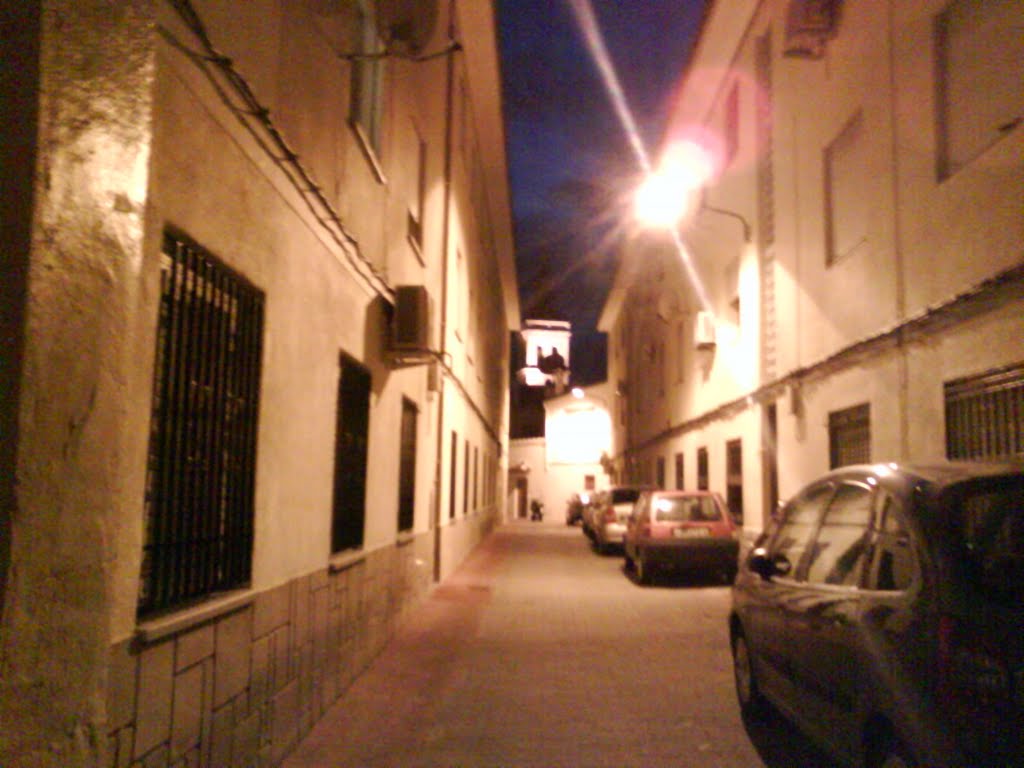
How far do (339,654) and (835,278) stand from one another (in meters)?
7.42

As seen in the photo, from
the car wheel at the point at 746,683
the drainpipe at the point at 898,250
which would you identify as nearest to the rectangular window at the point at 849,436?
the drainpipe at the point at 898,250

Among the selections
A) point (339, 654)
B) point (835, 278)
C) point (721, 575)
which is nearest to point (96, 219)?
point (339, 654)

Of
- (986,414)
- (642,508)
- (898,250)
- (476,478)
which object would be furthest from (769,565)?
(476,478)

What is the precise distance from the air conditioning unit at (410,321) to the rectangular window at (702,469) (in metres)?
12.0

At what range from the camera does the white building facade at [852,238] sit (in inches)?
285

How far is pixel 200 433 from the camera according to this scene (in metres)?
4.22

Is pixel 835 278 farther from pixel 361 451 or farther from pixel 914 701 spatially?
pixel 914 701

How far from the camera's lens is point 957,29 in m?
7.84

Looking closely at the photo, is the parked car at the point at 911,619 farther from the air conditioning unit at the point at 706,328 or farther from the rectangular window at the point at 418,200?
the air conditioning unit at the point at 706,328

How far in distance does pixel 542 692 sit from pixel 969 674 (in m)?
4.67

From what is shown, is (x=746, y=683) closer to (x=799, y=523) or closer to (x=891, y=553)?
(x=799, y=523)

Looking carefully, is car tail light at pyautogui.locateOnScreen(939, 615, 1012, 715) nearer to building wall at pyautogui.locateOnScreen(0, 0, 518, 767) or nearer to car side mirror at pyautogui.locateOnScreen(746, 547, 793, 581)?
car side mirror at pyautogui.locateOnScreen(746, 547, 793, 581)

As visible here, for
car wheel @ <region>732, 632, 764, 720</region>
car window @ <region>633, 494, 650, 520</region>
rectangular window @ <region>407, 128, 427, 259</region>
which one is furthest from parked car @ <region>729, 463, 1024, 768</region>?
car window @ <region>633, 494, 650, 520</region>

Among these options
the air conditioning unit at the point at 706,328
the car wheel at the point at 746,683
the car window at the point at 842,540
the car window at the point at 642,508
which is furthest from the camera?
the air conditioning unit at the point at 706,328
